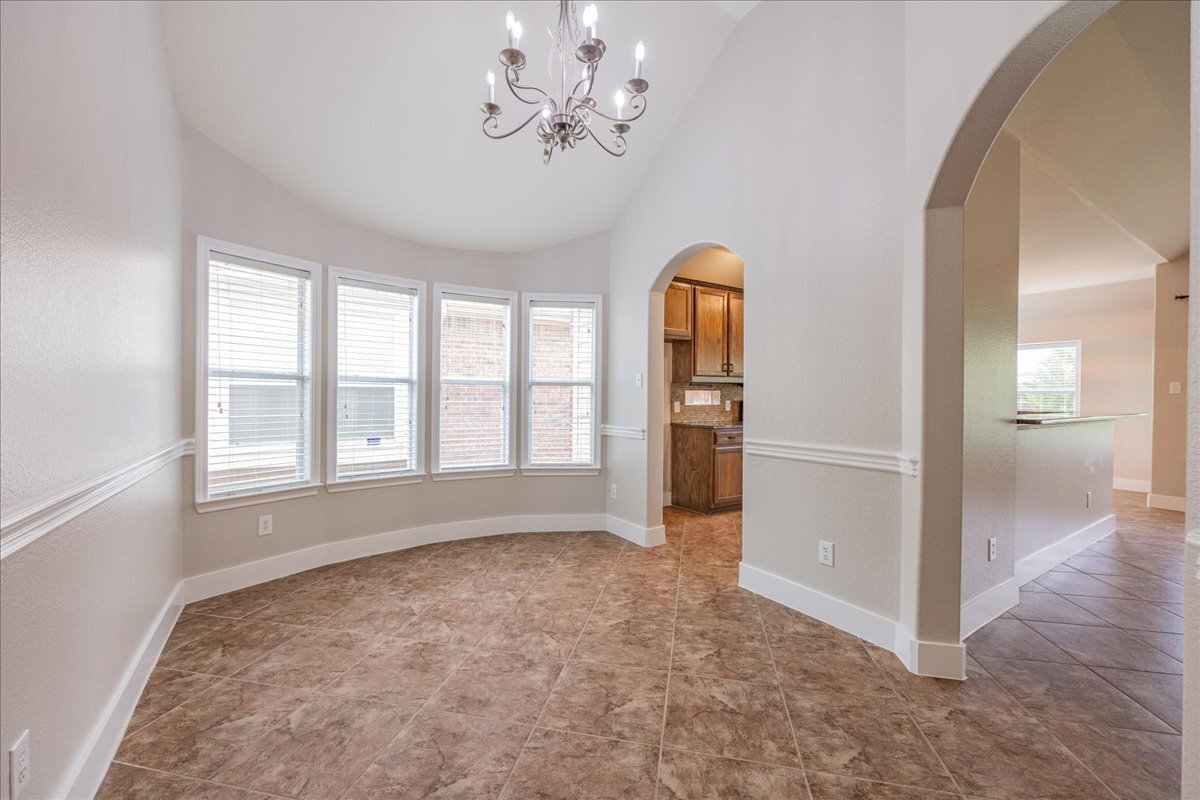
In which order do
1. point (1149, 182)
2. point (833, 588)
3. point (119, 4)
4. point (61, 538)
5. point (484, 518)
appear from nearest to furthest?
point (61, 538)
point (119, 4)
point (833, 588)
point (1149, 182)
point (484, 518)

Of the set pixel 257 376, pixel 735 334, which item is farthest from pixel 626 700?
pixel 735 334

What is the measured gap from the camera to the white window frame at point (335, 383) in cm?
335

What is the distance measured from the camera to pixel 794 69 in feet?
8.94

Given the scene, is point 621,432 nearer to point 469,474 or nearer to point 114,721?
point 469,474

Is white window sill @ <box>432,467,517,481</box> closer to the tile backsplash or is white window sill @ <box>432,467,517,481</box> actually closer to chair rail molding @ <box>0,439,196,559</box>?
chair rail molding @ <box>0,439,196,559</box>

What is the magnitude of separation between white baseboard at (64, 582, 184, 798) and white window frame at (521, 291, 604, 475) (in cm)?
251

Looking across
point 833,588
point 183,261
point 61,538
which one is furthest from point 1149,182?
point 183,261

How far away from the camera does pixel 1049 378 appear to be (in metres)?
7.16

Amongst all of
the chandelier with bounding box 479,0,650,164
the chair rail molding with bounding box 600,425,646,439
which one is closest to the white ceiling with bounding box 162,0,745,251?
the chandelier with bounding box 479,0,650,164

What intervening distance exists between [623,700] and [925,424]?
1764 mm

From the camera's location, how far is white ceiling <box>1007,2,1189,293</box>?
2.08 metres

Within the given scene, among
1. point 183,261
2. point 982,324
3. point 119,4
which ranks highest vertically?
point 119,4

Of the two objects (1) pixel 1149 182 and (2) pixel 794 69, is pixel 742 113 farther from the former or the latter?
(1) pixel 1149 182

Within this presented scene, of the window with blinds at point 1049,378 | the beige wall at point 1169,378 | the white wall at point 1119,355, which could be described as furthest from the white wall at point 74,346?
the white wall at point 1119,355
